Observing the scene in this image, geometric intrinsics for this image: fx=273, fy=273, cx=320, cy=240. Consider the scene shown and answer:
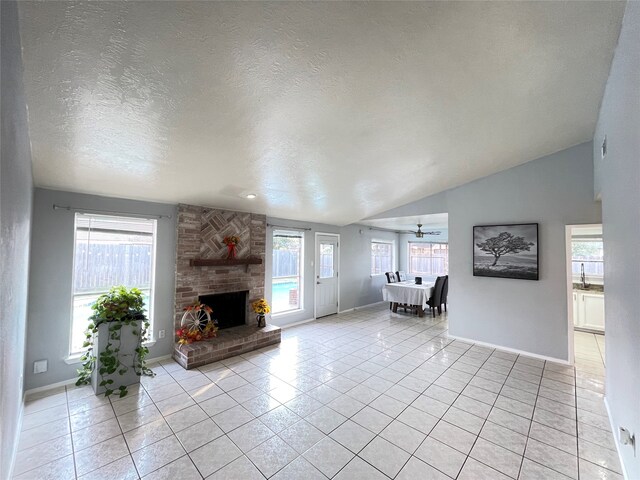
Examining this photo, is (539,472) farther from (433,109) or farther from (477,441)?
(433,109)

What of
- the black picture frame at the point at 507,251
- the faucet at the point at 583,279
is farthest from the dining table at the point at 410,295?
the faucet at the point at 583,279

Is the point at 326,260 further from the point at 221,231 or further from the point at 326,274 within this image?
the point at 221,231

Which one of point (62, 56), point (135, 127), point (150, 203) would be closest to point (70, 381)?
point (150, 203)

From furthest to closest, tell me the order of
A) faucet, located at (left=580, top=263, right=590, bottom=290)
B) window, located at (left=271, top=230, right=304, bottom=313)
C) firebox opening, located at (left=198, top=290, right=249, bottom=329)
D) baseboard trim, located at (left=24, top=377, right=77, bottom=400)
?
window, located at (left=271, top=230, right=304, bottom=313) < faucet, located at (left=580, top=263, right=590, bottom=290) < firebox opening, located at (left=198, top=290, right=249, bottom=329) < baseboard trim, located at (left=24, top=377, right=77, bottom=400)

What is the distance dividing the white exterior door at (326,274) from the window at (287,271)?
1.59 feet

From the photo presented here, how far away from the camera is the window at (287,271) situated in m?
5.36

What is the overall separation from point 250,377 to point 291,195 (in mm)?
2464

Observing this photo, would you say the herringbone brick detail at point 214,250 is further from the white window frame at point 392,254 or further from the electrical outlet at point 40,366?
the white window frame at point 392,254

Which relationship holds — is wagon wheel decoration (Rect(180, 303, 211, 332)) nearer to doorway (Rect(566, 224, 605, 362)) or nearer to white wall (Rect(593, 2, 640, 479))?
white wall (Rect(593, 2, 640, 479))

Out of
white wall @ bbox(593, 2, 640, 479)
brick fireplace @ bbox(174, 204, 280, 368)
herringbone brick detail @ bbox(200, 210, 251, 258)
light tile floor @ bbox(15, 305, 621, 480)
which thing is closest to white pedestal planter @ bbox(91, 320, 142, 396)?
light tile floor @ bbox(15, 305, 621, 480)

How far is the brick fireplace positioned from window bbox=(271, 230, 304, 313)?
0.48m

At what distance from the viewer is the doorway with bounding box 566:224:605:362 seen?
15.9 feet

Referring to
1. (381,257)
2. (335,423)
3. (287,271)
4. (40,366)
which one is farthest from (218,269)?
(381,257)

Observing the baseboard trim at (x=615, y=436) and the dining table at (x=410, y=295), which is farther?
the dining table at (x=410, y=295)
